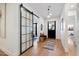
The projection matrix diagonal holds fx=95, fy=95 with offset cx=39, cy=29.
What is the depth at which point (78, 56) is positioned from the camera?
4.22ft

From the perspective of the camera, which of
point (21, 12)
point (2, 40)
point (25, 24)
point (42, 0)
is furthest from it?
point (25, 24)

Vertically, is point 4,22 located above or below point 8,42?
above

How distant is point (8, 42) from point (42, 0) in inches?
41.3

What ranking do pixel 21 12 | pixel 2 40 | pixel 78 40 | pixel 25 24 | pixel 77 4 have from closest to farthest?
pixel 78 40
pixel 77 4
pixel 2 40
pixel 21 12
pixel 25 24

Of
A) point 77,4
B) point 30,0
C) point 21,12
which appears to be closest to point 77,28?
point 77,4

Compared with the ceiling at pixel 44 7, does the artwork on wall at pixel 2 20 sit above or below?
below

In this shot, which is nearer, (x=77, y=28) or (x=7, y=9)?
(x=77, y=28)

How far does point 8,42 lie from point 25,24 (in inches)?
49.1

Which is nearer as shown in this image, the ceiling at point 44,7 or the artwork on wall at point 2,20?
the artwork on wall at point 2,20

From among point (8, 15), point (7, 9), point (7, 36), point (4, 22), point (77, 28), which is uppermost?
point (7, 9)

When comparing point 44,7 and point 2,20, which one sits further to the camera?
point 44,7

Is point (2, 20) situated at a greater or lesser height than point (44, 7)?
lesser

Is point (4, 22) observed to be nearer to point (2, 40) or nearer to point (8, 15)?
point (8, 15)

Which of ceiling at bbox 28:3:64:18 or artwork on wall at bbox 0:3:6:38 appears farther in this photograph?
ceiling at bbox 28:3:64:18
